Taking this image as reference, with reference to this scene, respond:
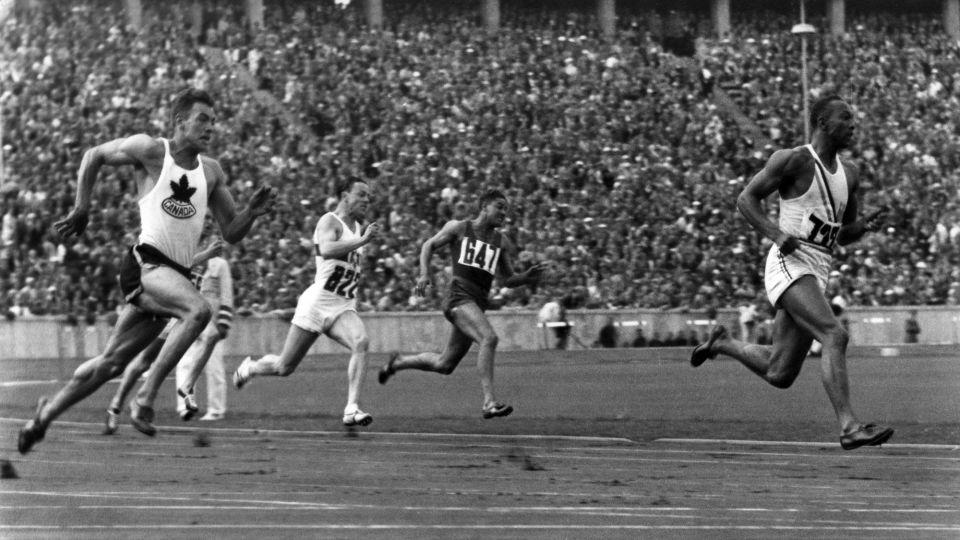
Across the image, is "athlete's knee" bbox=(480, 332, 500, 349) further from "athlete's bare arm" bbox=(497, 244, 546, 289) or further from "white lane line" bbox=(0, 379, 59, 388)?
"white lane line" bbox=(0, 379, 59, 388)

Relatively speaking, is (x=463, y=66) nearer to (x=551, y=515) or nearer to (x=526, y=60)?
(x=526, y=60)

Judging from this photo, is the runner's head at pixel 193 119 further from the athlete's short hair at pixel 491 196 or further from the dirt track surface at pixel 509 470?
the athlete's short hair at pixel 491 196

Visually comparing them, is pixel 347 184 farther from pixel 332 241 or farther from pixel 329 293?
pixel 329 293

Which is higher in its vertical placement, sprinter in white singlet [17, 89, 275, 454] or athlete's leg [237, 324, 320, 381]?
sprinter in white singlet [17, 89, 275, 454]

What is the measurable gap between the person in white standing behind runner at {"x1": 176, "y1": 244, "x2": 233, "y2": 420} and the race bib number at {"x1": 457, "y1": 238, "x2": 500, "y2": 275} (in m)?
2.48

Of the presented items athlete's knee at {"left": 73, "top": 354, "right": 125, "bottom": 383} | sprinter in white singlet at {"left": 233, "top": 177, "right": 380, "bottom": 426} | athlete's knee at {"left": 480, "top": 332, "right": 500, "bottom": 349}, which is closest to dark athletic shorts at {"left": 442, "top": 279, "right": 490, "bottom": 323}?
athlete's knee at {"left": 480, "top": 332, "right": 500, "bottom": 349}

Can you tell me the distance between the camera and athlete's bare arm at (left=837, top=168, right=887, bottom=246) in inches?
481

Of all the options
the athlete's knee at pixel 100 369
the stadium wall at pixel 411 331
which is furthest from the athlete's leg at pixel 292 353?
the stadium wall at pixel 411 331

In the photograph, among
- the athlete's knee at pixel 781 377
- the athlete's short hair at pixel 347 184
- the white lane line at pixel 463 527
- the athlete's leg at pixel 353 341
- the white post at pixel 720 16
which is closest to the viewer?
the white lane line at pixel 463 527

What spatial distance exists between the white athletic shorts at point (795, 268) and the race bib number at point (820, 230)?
6 cm

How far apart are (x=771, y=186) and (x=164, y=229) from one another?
399 centimetres

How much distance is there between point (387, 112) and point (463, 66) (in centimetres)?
295

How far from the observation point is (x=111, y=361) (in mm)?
11273

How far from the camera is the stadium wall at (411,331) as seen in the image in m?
33.6
